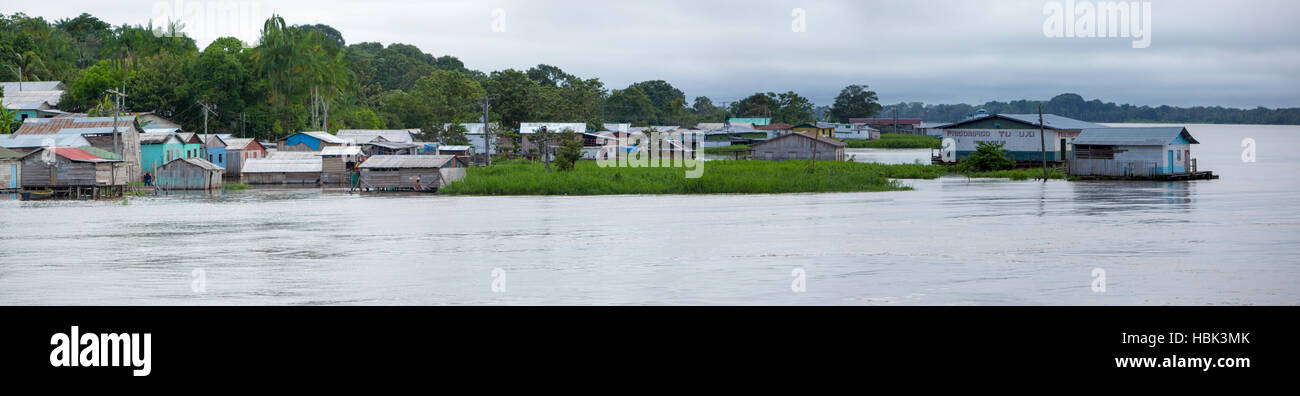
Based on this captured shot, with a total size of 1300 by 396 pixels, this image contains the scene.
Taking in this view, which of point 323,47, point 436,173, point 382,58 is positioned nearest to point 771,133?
point 323,47

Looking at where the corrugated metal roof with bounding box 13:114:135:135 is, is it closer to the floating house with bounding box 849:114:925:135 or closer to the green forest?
the green forest

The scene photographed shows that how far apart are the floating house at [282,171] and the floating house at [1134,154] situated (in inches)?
1558

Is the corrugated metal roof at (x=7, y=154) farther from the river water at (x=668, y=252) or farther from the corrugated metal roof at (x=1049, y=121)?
the corrugated metal roof at (x=1049, y=121)

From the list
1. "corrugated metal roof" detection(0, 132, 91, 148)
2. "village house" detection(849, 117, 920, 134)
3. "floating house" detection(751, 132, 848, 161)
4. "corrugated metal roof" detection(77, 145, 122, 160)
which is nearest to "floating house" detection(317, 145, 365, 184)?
"corrugated metal roof" detection(77, 145, 122, 160)

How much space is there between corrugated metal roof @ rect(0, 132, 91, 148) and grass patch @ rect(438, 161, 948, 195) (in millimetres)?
17722

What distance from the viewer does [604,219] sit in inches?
1212

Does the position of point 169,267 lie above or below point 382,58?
below

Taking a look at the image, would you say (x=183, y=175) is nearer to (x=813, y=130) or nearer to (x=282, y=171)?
(x=282, y=171)

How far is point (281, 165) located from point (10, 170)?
15.0m

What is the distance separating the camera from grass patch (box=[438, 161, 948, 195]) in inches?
1745

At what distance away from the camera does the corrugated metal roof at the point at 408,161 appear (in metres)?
49.1

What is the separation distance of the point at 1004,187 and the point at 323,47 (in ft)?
175
